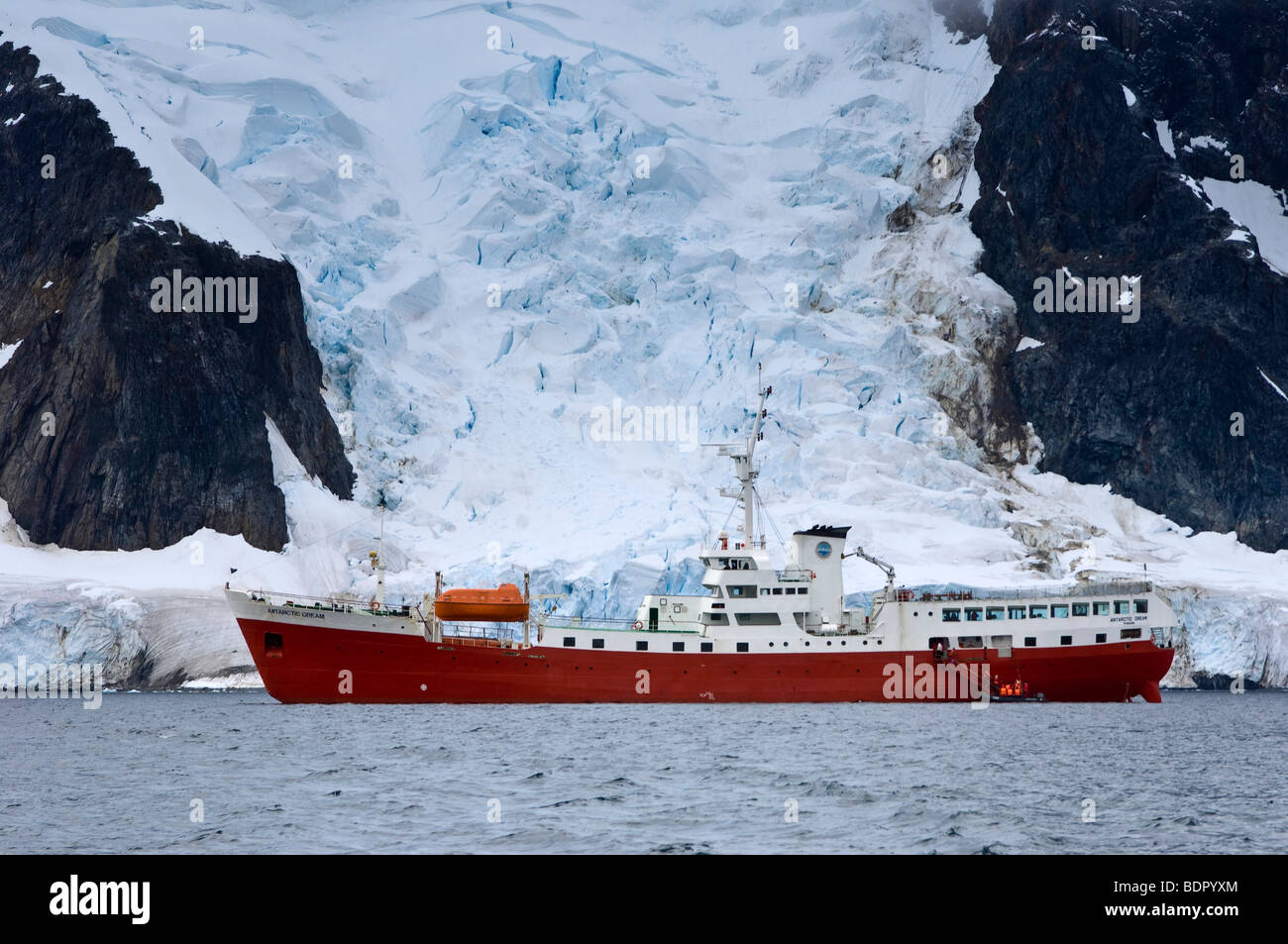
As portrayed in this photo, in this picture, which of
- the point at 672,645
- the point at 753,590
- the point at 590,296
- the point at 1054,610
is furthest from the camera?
the point at 590,296

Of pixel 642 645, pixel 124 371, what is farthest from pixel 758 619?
pixel 124 371

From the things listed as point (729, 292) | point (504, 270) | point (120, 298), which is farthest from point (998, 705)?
point (120, 298)

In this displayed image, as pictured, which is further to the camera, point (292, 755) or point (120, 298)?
point (120, 298)

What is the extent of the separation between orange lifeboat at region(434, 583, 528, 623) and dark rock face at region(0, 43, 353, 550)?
2866 centimetres

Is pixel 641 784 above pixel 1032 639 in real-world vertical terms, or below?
below

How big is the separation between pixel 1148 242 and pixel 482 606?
63.5 m

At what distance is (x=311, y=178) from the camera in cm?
8744

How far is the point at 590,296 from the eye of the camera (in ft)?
277

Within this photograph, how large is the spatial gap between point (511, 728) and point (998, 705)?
2044 cm

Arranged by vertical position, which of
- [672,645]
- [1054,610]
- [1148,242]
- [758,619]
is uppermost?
[1148,242]

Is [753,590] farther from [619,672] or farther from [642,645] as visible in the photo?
[619,672]

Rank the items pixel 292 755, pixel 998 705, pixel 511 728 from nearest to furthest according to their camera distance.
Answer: pixel 292 755 < pixel 511 728 < pixel 998 705

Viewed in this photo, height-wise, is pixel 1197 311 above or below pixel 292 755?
above

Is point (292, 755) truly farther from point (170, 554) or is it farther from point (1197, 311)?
point (1197, 311)
